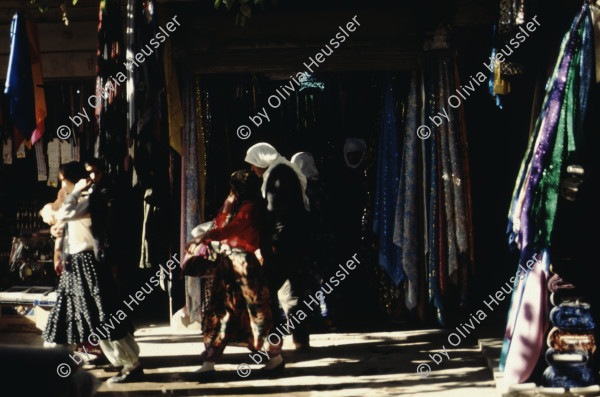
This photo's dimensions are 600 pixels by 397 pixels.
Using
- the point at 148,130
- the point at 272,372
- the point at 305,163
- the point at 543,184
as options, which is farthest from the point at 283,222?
the point at 543,184

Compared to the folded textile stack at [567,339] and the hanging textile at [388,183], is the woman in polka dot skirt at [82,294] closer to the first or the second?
the hanging textile at [388,183]

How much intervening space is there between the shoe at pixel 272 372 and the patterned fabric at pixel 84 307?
115 centimetres

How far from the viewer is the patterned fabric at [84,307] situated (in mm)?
5422

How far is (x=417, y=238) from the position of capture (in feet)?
22.3

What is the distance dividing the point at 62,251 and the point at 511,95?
4113 millimetres

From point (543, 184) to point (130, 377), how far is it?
3.41 metres

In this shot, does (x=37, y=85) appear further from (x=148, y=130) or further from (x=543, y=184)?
(x=543, y=184)

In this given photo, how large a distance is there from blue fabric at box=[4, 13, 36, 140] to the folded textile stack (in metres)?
4.40

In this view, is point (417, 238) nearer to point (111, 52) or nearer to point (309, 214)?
point (309, 214)

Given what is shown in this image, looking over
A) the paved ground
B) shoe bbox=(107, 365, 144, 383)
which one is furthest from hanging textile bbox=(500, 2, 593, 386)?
shoe bbox=(107, 365, 144, 383)

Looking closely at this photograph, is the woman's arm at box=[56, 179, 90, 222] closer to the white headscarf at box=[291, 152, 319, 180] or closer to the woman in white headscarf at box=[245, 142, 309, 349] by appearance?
the woman in white headscarf at box=[245, 142, 309, 349]

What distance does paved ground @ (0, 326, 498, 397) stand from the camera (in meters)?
5.43

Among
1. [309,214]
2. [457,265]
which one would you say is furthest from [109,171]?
[457,265]

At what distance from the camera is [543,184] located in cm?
468
